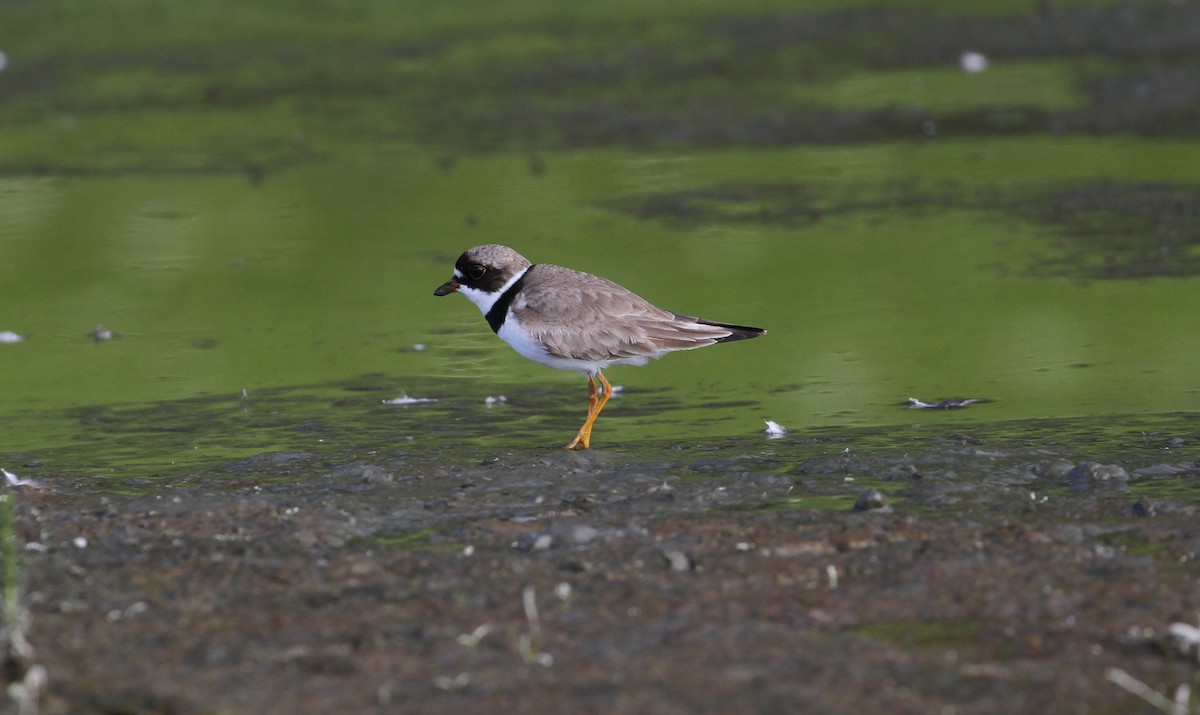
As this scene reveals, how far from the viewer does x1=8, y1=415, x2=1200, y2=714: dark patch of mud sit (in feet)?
12.4

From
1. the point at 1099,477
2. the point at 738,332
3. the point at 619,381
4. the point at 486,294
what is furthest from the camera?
the point at 619,381

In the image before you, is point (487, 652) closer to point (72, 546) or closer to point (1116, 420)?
point (72, 546)

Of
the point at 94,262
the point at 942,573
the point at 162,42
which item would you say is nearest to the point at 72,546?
the point at 942,573

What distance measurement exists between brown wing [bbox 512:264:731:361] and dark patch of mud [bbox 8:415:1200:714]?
88cm

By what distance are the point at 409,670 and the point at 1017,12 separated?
1562cm

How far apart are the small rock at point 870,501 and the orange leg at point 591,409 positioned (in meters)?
1.49

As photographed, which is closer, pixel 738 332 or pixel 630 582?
pixel 630 582

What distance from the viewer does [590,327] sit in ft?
22.3

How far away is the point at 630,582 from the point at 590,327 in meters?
2.47

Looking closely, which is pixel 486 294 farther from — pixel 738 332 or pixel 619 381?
pixel 738 332

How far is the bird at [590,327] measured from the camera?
6770 mm

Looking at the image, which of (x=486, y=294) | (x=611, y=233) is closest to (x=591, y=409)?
(x=486, y=294)

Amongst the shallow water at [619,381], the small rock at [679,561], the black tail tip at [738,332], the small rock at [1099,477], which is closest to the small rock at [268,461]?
the shallow water at [619,381]

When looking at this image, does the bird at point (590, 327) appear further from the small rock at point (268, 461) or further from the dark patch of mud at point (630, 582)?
the small rock at point (268, 461)
